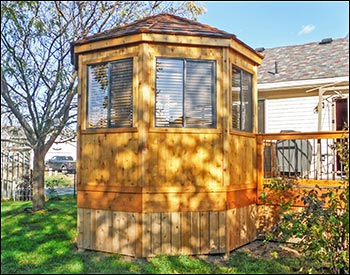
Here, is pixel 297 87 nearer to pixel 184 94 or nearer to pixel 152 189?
pixel 184 94

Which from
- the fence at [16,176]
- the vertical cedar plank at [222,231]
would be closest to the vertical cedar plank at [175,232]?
the vertical cedar plank at [222,231]

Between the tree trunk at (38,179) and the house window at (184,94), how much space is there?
4217 millimetres

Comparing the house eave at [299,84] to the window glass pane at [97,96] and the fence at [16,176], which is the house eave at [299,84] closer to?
the window glass pane at [97,96]

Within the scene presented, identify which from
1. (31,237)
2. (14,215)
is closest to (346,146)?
(31,237)

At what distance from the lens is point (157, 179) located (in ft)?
18.1

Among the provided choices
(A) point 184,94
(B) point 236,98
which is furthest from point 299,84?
(A) point 184,94

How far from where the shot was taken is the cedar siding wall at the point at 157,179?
548 centimetres

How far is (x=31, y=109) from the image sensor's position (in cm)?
742

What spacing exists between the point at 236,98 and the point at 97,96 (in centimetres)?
246

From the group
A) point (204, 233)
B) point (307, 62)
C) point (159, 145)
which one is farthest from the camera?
point (307, 62)

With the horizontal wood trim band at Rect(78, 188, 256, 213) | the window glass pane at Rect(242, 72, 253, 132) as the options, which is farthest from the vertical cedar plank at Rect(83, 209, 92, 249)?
the window glass pane at Rect(242, 72, 253, 132)

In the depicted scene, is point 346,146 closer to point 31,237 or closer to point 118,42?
point 118,42

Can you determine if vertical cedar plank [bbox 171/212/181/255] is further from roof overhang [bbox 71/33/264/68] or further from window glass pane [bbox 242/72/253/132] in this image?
roof overhang [bbox 71/33/264/68]

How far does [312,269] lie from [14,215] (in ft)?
19.8
